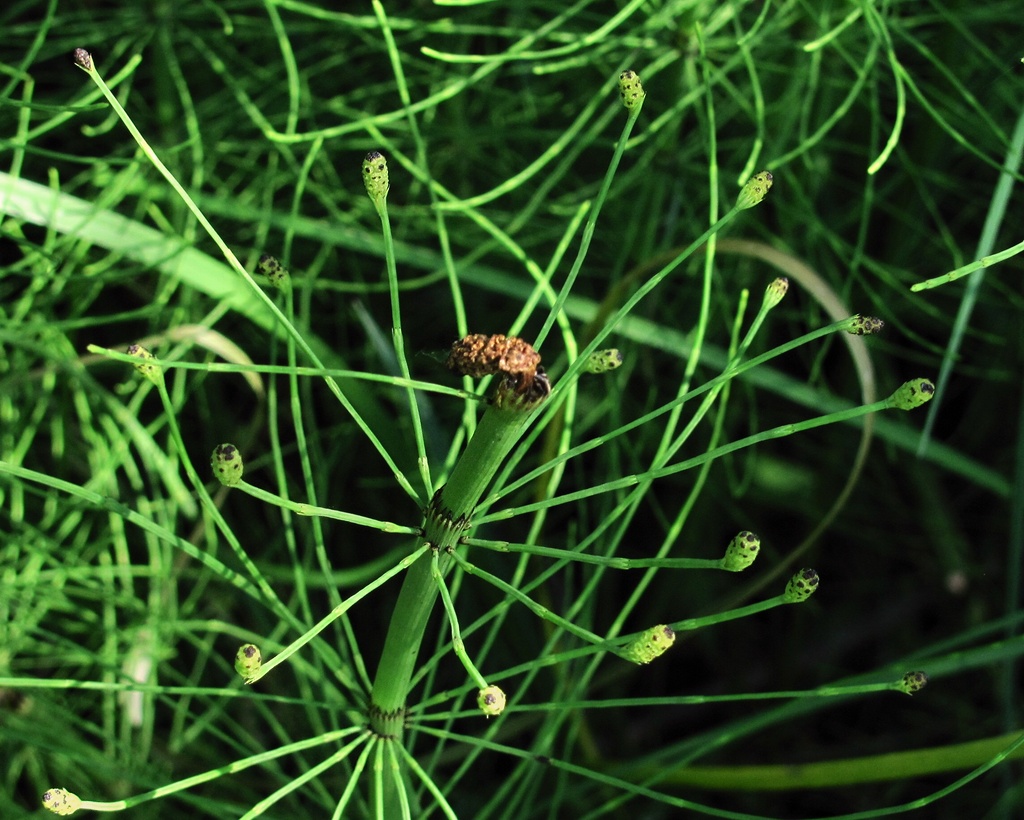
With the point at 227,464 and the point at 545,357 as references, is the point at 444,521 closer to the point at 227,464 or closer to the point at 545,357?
the point at 227,464

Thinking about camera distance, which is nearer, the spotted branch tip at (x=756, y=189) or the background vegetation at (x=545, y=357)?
the spotted branch tip at (x=756, y=189)

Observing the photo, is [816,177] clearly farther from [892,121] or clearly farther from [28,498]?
[28,498]

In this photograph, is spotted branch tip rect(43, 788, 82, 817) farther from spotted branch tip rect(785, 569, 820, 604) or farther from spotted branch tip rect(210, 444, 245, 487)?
spotted branch tip rect(785, 569, 820, 604)

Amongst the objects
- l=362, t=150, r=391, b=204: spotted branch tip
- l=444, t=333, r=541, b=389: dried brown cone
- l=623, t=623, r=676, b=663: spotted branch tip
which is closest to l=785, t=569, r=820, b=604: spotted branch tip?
l=623, t=623, r=676, b=663: spotted branch tip

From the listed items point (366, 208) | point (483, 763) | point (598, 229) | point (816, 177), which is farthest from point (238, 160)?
point (483, 763)

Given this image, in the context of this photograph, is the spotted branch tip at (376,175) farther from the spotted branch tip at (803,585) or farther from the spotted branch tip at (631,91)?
the spotted branch tip at (803,585)

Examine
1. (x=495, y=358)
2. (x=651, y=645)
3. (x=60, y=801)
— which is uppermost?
(x=495, y=358)

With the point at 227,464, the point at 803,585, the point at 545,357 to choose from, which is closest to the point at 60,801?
the point at 227,464

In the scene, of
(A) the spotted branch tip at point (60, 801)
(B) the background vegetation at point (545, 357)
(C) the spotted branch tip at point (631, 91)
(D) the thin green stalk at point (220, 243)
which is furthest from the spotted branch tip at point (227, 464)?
(B) the background vegetation at point (545, 357)
